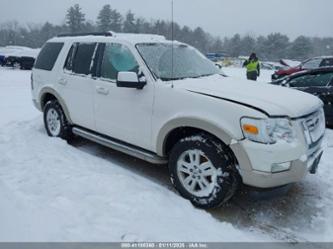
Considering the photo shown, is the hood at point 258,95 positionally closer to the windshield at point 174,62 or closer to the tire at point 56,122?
the windshield at point 174,62

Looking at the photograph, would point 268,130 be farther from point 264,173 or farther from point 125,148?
point 125,148

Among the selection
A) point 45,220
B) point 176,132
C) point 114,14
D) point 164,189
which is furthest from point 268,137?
point 114,14

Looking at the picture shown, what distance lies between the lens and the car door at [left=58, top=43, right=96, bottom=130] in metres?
5.08

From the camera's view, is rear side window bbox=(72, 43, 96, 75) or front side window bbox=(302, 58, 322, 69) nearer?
rear side window bbox=(72, 43, 96, 75)

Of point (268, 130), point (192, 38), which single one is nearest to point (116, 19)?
point (192, 38)

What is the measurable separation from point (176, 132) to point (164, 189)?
2.42ft

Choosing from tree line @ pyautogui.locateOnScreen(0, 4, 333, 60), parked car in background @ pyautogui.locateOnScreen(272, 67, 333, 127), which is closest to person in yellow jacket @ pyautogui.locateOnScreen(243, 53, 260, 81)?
parked car in background @ pyautogui.locateOnScreen(272, 67, 333, 127)

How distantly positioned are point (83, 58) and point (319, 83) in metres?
5.10

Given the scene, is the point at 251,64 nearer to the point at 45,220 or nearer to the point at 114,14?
the point at 45,220

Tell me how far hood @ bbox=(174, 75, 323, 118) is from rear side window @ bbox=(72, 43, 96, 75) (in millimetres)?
1729

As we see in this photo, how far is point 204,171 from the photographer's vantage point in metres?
3.70

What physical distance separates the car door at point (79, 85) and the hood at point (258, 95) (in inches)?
64.4

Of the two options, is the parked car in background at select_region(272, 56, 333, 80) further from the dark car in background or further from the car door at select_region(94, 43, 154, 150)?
the dark car in background

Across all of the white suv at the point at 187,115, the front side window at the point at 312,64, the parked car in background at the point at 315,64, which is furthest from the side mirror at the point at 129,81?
the front side window at the point at 312,64
